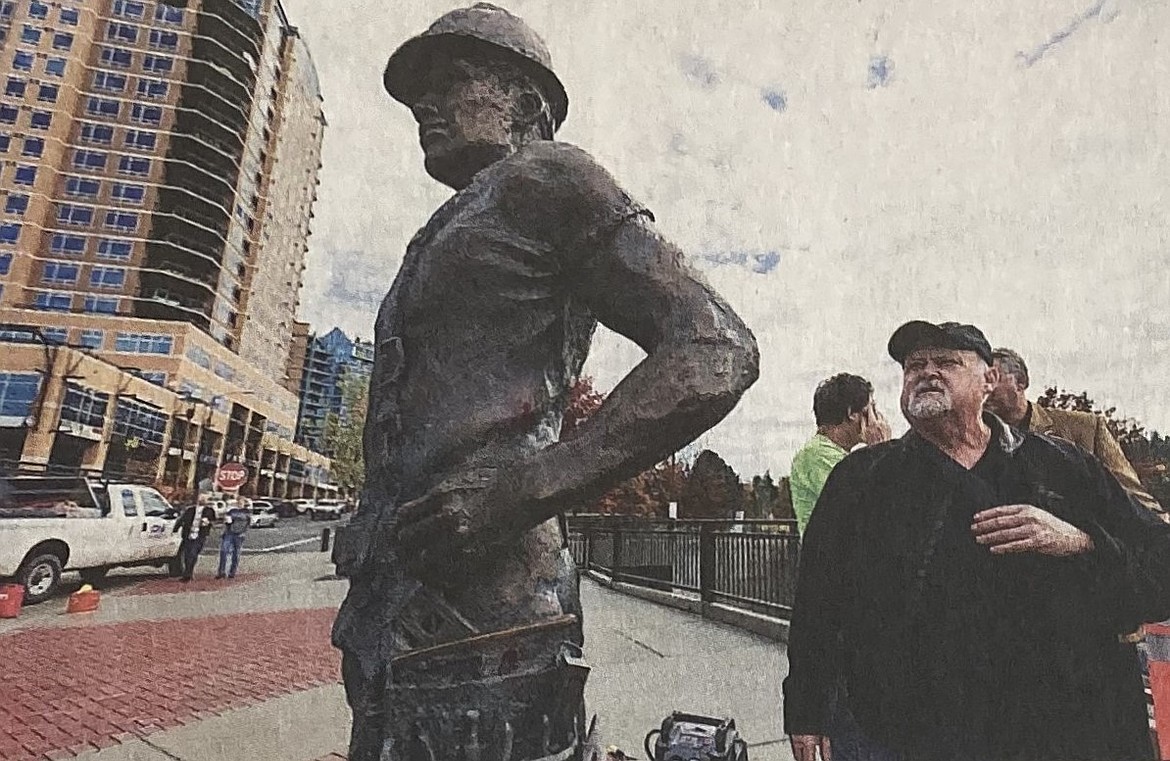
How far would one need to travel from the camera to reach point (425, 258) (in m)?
0.38

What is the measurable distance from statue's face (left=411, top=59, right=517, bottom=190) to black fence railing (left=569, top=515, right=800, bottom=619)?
1.88 meters

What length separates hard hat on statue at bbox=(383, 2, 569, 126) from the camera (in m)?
0.41

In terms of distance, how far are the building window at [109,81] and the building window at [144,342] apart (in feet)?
3.78

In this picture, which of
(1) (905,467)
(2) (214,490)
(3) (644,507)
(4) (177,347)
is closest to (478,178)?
(1) (905,467)

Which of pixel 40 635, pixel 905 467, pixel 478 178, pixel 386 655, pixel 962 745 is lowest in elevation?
pixel 40 635

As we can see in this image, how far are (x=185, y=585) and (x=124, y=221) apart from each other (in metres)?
1.55

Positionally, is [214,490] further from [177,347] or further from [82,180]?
[82,180]

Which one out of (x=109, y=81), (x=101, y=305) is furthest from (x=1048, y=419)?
(x=109, y=81)

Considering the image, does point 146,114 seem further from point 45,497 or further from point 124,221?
point 45,497

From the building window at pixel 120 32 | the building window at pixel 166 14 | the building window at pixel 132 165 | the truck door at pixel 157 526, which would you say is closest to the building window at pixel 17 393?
the truck door at pixel 157 526

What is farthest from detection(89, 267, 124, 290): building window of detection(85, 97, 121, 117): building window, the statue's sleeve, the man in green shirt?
the statue's sleeve

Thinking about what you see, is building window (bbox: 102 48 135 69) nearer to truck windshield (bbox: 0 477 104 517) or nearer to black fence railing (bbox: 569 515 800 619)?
truck windshield (bbox: 0 477 104 517)

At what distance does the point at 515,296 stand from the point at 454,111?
136 millimetres

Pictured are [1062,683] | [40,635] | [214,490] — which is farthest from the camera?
[214,490]
